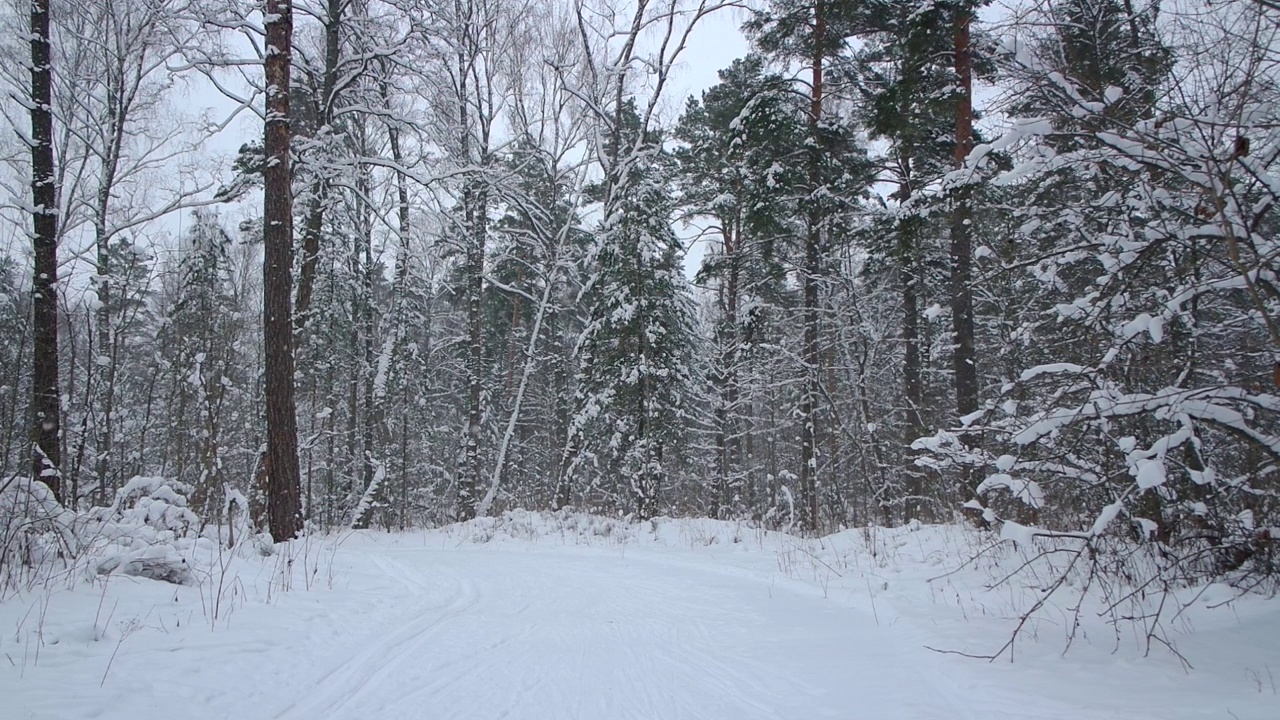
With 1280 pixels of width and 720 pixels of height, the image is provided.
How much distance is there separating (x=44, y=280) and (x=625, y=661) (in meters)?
9.07

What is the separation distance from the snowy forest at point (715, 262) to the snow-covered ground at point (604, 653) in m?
0.57

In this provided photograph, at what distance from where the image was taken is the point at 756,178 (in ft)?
48.9

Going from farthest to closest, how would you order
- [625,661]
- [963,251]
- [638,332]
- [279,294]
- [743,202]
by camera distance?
[743,202]
[638,332]
[963,251]
[279,294]
[625,661]

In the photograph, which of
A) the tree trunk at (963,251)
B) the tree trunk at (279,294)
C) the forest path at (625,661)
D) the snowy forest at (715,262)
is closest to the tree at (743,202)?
the snowy forest at (715,262)

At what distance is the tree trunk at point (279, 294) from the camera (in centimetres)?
857

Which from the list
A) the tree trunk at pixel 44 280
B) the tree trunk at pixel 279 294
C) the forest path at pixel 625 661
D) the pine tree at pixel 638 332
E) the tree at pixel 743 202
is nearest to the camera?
the forest path at pixel 625 661

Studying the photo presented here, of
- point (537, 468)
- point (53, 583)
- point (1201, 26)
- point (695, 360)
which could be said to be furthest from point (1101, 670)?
point (537, 468)

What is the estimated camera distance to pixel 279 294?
8625mm

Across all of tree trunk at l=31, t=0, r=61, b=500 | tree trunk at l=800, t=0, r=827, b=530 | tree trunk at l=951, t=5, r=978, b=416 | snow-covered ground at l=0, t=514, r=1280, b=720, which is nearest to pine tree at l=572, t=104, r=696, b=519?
tree trunk at l=800, t=0, r=827, b=530

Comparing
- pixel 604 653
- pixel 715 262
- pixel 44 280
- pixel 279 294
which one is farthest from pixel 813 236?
pixel 44 280

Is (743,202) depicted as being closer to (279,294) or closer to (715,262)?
(715,262)

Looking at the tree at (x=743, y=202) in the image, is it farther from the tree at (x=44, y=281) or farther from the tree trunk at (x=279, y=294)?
the tree at (x=44, y=281)

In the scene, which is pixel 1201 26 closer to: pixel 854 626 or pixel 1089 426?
pixel 1089 426

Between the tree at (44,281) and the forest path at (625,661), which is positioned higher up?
the tree at (44,281)
